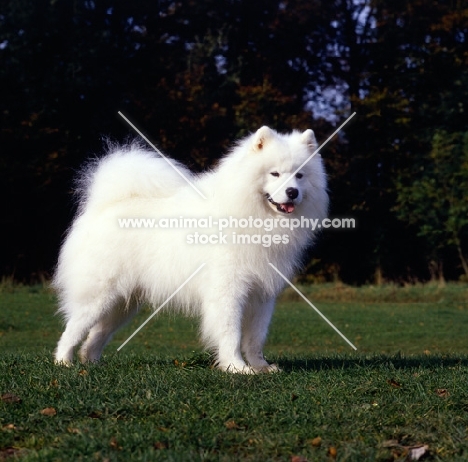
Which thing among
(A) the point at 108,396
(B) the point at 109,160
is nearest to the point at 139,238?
(B) the point at 109,160

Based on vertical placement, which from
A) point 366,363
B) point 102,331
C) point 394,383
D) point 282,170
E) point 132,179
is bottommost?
point 102,331

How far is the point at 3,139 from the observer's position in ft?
68.5

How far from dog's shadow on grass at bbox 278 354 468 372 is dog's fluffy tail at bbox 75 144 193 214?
1.94 meters

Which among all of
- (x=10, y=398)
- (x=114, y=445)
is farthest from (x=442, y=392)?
(x=10, y=398)

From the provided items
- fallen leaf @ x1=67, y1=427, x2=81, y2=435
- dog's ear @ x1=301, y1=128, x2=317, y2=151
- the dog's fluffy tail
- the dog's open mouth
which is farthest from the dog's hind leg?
fallen leaf @ x1=67, y1=427, x2=81, y2=435

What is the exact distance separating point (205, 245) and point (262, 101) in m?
17.3

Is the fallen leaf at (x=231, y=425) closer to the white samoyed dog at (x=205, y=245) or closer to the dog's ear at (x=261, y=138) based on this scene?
the white samoyed dog at (x=205, y=245)

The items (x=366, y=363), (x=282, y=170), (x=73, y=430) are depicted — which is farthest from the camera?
(x=366, y=363)

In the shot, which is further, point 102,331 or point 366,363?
point 102,331

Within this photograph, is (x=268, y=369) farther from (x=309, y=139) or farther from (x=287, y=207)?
(x=309, y=139)

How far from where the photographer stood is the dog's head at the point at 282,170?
22.0 ft

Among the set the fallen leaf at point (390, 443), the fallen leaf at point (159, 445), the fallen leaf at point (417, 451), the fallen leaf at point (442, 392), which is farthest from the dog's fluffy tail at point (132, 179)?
the fallen leaf at point (417, 451)

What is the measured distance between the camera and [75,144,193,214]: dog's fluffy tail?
7.43m

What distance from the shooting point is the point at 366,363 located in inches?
290
